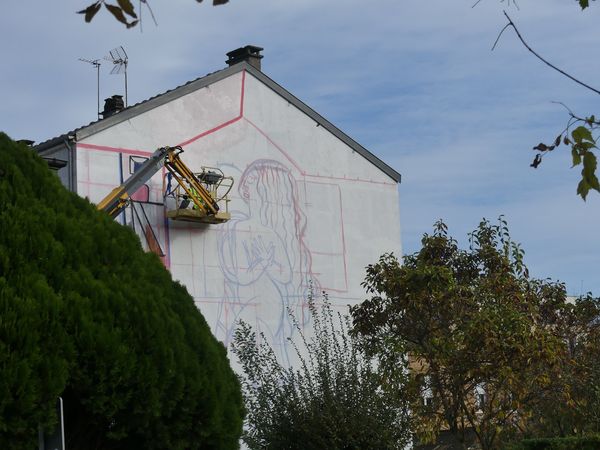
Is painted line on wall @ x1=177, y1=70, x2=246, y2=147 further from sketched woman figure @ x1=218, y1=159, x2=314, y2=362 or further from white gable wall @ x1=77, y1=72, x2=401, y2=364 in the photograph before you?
sketched woman figure @ x1=218, y1=159, x2=314, y2=362

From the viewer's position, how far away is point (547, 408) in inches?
972

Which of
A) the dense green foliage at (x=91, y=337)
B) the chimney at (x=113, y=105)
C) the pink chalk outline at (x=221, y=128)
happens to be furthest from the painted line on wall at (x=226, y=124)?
the dense green foliage at (x=91, y=337)

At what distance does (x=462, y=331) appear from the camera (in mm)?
21891

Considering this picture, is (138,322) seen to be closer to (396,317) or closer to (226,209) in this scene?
(396,317)

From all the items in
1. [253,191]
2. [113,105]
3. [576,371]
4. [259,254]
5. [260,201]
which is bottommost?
[576,371]

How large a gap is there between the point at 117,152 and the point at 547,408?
39.5ft

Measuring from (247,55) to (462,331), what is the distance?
1386 cm

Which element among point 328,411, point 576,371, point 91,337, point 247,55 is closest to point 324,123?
point 247,55

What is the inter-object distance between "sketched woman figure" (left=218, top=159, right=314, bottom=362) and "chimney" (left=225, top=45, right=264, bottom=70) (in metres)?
3.04

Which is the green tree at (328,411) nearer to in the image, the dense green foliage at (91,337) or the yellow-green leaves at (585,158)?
the dense green foliage at (91,337)

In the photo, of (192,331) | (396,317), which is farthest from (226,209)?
(192,331)

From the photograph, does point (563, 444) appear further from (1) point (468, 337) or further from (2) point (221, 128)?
(2) point (221, 128)

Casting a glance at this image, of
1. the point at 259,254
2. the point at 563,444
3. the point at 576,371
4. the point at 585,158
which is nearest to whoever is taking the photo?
the point at 585,158

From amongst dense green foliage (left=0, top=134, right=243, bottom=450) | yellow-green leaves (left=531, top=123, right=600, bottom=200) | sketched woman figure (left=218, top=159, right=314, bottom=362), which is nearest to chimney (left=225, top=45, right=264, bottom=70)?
sketched woman figure (left=218, top=159, right=314, bottom=362)
